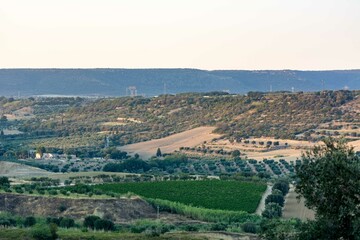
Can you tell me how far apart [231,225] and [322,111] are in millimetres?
85406

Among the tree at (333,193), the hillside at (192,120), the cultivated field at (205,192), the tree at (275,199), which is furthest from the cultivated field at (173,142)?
the tree at (333,193)

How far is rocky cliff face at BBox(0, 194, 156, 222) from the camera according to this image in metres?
56.7

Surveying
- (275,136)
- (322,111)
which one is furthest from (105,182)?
(322,111)

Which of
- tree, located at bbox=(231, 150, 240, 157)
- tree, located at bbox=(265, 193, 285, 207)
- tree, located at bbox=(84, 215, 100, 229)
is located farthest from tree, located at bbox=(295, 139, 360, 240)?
tree, located at bbox=(231, 150, 240, 157)

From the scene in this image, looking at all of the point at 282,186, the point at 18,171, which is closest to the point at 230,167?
the point at 18,171

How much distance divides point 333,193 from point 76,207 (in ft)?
113

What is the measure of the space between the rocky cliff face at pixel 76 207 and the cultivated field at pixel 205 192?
20.2 ft

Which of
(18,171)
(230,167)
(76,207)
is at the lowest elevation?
(230,167)

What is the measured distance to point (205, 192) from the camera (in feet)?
226

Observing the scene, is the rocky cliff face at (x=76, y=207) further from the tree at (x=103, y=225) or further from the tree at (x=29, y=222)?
the tree at (x=103, y=225)

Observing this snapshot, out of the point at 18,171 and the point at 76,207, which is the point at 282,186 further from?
the point at 18,171

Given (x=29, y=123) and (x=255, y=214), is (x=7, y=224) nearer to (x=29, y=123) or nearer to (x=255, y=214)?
(x=255, y=214)

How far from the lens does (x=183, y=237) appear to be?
130ft

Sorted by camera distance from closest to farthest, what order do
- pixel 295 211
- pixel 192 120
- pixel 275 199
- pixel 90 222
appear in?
pixel 90 222 < pixel 295 211 < pixel 275 199 < pixel 192 120
